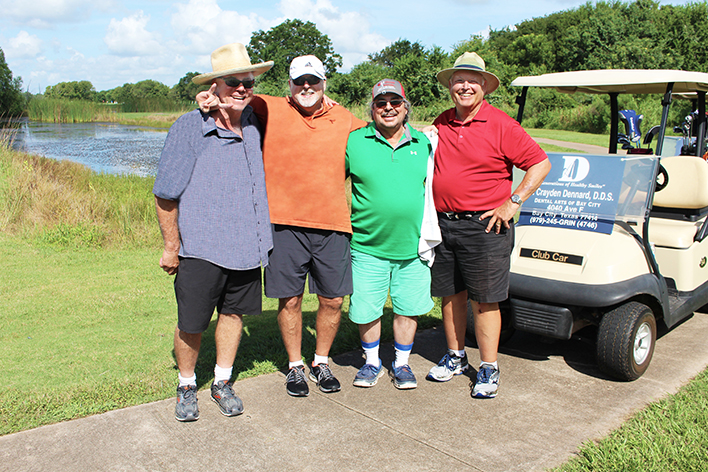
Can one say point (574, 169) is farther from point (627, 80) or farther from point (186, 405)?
point (186, 405)

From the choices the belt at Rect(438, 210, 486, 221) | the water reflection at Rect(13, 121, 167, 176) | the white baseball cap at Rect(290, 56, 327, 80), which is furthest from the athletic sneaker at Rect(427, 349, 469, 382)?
the water reflection at Rect(13, 121, 167, 176)

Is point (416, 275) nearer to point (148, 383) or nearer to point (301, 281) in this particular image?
point (301, 281)

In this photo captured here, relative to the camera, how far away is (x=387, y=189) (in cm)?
330

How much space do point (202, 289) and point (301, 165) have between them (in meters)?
0.85

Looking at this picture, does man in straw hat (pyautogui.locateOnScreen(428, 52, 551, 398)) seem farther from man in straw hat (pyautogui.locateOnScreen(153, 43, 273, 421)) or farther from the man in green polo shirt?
man in straw hat (pyautogui.locateOnScreen(153, 43, 273, 421))

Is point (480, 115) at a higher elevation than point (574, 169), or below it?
higher

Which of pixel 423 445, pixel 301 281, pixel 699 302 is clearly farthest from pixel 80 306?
pixel 699 302

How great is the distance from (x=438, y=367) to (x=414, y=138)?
4.71ft

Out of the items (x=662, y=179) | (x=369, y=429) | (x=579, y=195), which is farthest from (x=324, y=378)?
(x=662, y=179)

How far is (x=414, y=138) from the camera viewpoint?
3.40 m

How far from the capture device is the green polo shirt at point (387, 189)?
3.30 metres

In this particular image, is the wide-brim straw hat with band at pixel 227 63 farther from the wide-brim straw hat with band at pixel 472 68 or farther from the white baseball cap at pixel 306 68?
the wide-brim straw hat with band at pixel 472 68

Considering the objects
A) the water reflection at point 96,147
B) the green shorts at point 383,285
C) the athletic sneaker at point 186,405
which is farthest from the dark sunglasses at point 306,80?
the water reflection at point 96,147

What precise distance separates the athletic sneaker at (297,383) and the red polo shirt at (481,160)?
1281 mm
